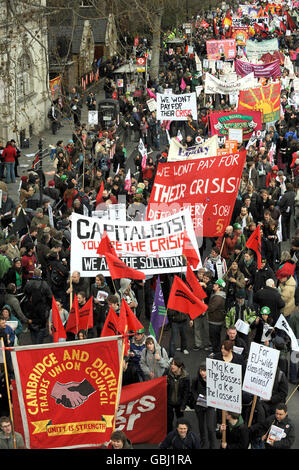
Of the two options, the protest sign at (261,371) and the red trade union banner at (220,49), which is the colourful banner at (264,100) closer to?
the red trade union banner at (220,49)

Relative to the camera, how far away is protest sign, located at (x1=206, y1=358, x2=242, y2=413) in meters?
9.38

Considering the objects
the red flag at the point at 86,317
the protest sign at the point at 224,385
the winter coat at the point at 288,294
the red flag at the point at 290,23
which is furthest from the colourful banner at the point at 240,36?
the protest sign at the point at 224,385

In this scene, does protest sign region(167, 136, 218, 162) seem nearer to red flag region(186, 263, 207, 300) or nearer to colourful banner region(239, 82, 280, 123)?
colourful banner region(239, 82, 280, 123)

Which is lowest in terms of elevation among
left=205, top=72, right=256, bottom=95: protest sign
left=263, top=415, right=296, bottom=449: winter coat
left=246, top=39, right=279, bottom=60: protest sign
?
left=246, top=39, right=279, bottom=60: protest sign

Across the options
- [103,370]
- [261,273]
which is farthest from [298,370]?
[103,370]

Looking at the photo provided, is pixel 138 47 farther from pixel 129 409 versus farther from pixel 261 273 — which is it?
pixel 129 409

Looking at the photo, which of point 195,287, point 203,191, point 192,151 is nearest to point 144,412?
point 195,287

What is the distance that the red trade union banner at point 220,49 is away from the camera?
34.1 metres

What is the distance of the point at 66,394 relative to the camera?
8.78 m

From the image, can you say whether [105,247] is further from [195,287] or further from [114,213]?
[114,213]

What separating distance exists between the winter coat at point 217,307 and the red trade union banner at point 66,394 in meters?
3.61

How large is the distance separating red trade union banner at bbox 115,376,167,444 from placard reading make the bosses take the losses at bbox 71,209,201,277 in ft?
8.32

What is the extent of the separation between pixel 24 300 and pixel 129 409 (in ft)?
12.2

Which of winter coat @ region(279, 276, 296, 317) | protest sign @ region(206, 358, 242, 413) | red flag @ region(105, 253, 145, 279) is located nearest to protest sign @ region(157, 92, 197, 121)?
winter coat @ region(279, 276, 296, 317)
